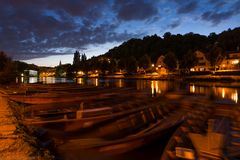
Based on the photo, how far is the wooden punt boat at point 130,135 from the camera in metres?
10.8

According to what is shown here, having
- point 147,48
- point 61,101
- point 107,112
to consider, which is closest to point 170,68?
point 147,48

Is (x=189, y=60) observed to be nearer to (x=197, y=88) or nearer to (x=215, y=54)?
(x=215, y=54)

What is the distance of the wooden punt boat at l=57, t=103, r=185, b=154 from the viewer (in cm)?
1082

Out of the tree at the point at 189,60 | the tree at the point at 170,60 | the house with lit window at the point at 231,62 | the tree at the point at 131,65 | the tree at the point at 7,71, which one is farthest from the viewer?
the tree at the point at 131,65

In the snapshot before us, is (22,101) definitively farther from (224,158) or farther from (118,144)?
(224,158)

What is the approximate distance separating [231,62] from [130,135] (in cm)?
8859

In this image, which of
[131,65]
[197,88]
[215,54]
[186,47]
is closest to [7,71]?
[197,88]

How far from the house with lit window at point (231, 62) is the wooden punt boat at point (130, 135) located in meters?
82.9

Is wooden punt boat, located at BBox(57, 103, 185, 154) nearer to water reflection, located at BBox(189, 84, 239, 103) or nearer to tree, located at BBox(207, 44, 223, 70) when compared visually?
water reflection, located at BBox(189, 84, 239, 103)

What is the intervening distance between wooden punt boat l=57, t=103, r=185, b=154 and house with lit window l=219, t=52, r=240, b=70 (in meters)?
82.9

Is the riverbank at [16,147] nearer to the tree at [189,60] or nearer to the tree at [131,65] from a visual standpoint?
Result: the tree at [189,60]

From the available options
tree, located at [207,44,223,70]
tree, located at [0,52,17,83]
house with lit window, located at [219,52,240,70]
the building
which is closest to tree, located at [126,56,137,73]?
the building

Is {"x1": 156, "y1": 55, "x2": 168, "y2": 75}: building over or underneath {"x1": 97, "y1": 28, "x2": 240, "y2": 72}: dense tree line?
underneath

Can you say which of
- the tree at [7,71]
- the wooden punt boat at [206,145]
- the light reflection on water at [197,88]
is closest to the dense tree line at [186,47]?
the light reflection on water at [197,88]
